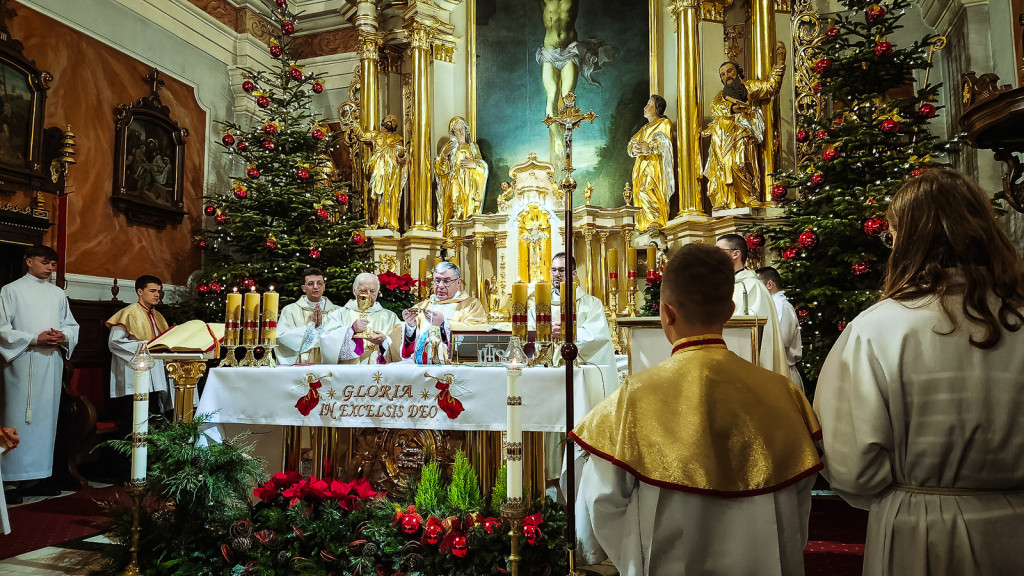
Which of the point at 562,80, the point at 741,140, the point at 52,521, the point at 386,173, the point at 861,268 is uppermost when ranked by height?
the point at 562,80

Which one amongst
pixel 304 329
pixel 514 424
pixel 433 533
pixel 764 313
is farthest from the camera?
pixel 304 329

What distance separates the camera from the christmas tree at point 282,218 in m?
8.80

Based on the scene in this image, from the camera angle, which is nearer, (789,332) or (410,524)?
(410,524)

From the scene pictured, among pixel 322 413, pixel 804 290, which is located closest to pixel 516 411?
pixel 322 413

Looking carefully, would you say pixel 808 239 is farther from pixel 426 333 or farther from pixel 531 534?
pixel 531 534

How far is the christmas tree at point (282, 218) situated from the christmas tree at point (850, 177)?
218 inches

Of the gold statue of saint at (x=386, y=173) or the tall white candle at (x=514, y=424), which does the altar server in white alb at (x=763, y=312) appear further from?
the gold statue of saint at (x=386, y=173)

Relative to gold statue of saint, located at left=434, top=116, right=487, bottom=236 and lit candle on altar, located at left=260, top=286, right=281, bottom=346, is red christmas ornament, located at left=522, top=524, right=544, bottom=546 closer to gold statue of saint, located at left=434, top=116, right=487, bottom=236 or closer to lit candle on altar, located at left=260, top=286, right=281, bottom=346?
lit candle on altar, located at left=260, top=286, right=281, bottom=346

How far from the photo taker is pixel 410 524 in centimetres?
352

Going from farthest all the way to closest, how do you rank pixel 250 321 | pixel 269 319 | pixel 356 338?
pixel 356 338 → pixel 269 319 → pixel 250 321

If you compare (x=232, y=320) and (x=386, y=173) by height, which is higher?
(x=386, y=173)

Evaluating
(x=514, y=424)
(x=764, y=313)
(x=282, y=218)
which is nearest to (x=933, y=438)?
(x=514, y=424)

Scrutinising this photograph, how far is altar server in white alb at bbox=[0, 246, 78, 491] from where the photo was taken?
20.2ft

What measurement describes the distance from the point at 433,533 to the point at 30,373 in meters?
5.02
